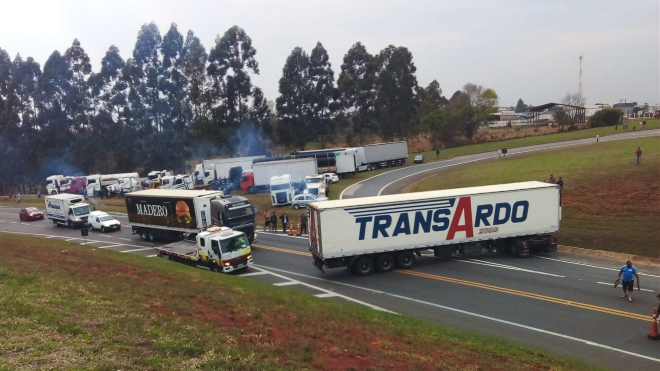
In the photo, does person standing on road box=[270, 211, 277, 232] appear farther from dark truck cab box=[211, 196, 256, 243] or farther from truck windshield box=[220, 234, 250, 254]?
truck windshield box=[220, 234, 250, 254]

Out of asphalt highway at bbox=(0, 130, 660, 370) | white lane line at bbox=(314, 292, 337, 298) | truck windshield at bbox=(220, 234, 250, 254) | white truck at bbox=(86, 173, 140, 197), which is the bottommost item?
asphalt highway at bbox=(0, 130, 660, 370)

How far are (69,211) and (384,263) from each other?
1297 inches

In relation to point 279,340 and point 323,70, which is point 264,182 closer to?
point 323,70

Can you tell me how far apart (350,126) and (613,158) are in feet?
166

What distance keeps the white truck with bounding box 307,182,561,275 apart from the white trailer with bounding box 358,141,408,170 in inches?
1698

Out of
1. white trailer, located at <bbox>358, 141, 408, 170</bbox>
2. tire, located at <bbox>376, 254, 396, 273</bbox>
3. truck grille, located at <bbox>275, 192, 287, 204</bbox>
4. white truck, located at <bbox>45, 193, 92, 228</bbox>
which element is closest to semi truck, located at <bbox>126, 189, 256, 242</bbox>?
tire, located at <bbox>376, 254, 396, 273</bbox>

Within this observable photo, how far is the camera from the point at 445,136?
90000 millimetres

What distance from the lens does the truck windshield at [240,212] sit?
1147 inches

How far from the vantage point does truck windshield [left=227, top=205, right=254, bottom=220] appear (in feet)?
95.6

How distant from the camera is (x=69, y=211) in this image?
43.4 metres

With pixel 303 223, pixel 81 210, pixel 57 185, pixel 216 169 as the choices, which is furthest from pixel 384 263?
pixel 57 185

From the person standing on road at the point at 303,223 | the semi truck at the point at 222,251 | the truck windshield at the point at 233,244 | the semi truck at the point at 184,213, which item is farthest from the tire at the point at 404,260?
the person standing on road at the point at 303,223

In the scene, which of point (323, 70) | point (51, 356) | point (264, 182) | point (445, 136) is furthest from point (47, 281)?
point (445, 136)

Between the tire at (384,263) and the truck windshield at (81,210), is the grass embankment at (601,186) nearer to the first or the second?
the tire at (384,263)
